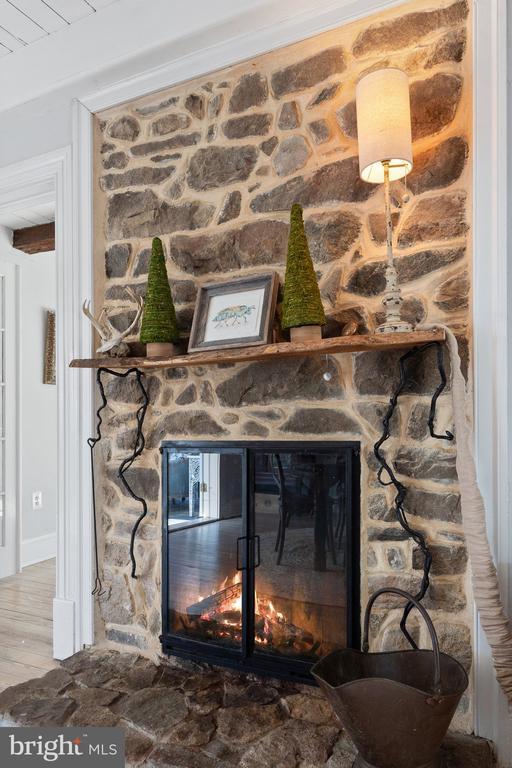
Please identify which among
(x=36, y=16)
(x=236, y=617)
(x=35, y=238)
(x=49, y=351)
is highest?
(x=36, y=16)

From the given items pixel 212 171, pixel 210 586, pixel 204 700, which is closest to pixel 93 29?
pixel 212 171

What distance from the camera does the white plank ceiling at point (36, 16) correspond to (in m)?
2.28

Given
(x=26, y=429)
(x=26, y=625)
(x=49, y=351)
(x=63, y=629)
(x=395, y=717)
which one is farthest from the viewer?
(x=49, y=351)

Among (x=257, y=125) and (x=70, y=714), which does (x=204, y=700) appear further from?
(x=257, y=125)

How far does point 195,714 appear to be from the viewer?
6.03 feet

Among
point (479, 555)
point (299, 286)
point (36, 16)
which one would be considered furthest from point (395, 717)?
point (36, 16)

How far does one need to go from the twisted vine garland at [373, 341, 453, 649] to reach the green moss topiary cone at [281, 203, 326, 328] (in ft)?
1.09

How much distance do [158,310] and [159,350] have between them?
0.51ft

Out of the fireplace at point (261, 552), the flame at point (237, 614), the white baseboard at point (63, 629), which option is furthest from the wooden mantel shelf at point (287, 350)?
the white baseboard at point (63, 629)

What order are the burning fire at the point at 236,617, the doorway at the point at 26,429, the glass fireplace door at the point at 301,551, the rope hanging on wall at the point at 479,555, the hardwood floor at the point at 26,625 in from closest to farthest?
1. the rope hanging on wall at the point at 479,555
2. the glass fireplace door at the point at 301,551
3. the burning fire at the point at 236,617
4. the hardwood floor at the point at 26,625
5. the doorway at the point at 26,429

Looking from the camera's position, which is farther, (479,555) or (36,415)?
(36,415)

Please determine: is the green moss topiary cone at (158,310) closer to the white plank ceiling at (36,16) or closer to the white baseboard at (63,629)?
the white plank ceiling at (36,16)

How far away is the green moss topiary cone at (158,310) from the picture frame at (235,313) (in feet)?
0.31

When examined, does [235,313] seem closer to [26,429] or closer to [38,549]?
[26,429]
